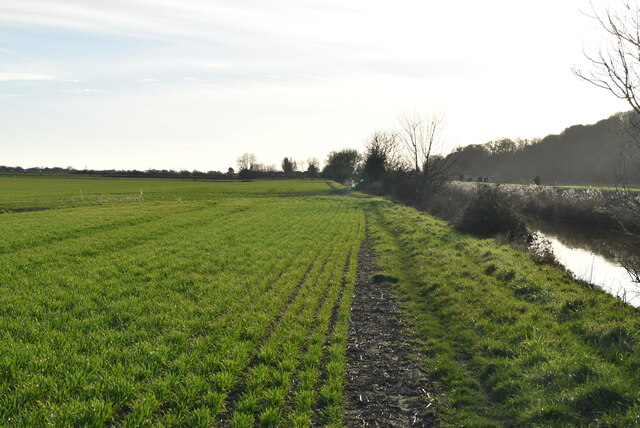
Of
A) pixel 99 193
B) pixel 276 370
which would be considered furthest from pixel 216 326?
pixel 99 193

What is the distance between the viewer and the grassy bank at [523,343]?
5.11m

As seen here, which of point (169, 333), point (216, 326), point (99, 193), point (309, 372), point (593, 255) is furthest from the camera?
point (99, 193)

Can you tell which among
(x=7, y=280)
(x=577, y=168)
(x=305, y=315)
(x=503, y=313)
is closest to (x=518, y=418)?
(x=503, y=313)

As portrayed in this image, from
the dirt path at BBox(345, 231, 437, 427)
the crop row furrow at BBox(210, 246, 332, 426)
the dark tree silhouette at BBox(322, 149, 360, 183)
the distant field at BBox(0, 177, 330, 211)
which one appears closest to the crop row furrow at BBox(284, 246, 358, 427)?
the dirt path at BBox(345, 231, 437, 427)

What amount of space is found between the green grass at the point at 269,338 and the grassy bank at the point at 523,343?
29mm

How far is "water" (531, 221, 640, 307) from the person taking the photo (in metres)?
13.5

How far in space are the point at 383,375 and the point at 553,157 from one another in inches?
4735

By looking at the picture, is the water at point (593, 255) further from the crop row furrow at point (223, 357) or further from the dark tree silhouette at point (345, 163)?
the dark tree silhouette at point (345, 163)

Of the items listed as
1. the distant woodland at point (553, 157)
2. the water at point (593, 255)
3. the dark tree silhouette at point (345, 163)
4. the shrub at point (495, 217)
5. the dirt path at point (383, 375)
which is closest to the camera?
the dirt path at point (383, 375)

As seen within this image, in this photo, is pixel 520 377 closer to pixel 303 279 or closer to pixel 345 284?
pixel 345 284

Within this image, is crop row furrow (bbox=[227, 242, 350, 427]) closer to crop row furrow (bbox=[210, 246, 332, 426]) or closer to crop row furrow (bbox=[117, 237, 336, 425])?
crop row furrow (bbox=[210, 246, 332, 426])

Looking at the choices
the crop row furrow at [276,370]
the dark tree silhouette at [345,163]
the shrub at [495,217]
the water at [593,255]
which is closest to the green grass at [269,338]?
the crop row furrow at [276,370]

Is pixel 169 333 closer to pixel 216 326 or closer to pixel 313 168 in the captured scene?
pixel 216 326

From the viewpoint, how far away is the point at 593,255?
19703mm
